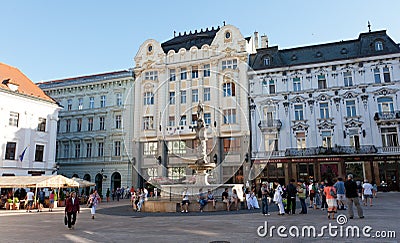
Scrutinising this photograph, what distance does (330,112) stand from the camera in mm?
38281

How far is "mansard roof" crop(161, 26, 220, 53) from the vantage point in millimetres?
46344

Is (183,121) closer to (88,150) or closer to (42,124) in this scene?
(88,150)

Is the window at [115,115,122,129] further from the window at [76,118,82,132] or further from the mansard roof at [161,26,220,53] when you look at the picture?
the mansard roof at [161,26,220,53]

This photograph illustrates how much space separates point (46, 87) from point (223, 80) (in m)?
28.5

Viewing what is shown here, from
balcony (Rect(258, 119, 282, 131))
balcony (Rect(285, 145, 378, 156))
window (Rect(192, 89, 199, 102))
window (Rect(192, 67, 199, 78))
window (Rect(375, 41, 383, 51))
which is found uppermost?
window (Rect(375, 41, 383, 51))

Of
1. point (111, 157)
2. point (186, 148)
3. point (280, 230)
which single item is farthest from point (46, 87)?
point (280, 230)

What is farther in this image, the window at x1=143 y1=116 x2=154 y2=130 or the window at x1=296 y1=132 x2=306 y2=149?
the window at x1=143 y1=116 x2=154 y2=130

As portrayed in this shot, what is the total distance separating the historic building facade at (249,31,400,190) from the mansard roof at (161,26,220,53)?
920 cm

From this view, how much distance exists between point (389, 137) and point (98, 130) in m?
37.4

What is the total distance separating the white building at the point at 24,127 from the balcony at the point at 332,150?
95.4ft

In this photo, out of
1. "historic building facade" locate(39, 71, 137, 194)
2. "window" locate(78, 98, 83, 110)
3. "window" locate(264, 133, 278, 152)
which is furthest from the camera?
"window" locate(78, 98, 83, 110)

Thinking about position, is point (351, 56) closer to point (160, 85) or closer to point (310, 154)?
point (310, 154)

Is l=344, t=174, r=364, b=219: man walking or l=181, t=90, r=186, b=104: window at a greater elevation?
l=181, t=90, r=186, b=104: window

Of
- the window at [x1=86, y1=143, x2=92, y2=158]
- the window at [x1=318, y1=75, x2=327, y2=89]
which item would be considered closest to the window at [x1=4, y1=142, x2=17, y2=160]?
the window at [x1=86, y1=143, x2=92, y2=158]
